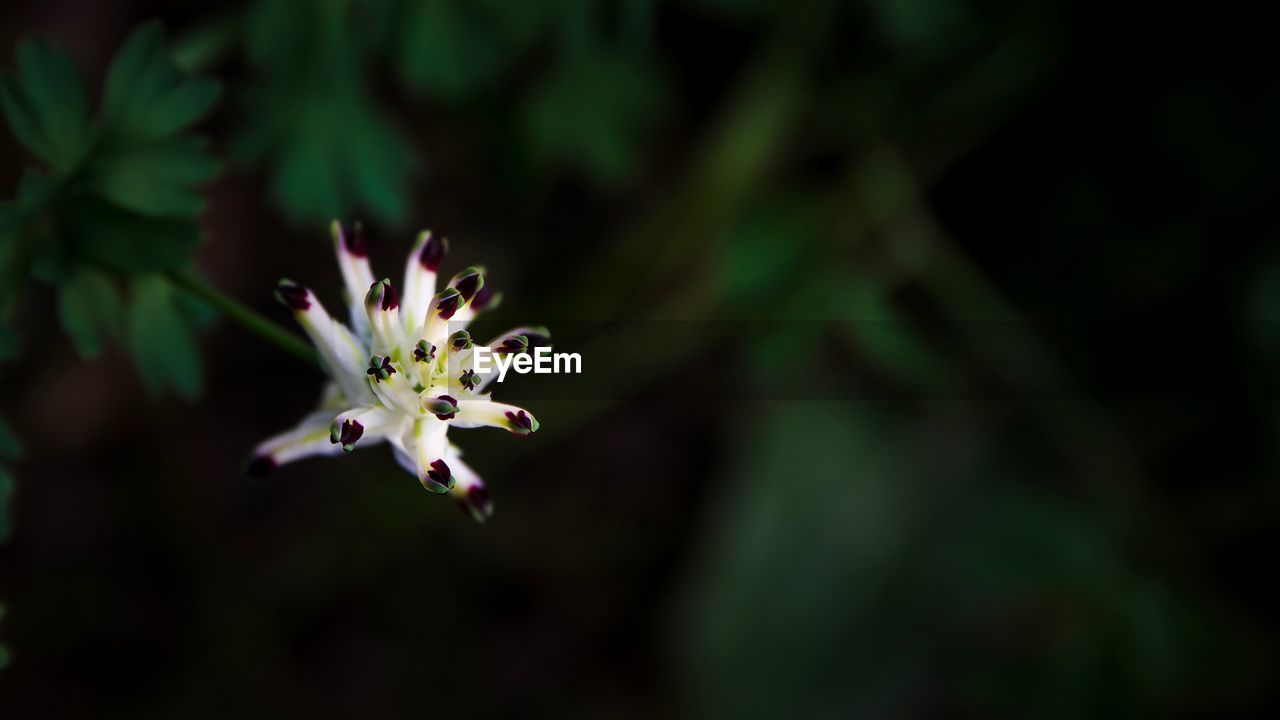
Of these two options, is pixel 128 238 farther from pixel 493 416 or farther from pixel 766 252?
pixel 766 252

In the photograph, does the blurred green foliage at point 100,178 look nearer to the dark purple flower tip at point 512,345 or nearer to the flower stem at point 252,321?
the flower stem at point 252,321

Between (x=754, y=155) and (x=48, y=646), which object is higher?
(x=754, y=155)

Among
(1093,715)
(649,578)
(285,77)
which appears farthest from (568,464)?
(1093,715)

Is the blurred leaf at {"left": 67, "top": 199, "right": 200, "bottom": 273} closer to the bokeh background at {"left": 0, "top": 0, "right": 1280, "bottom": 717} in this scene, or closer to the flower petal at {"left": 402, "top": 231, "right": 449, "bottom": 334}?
the flower petal at {"left": 402, "top": 231, "right": 449, "bottom": 334}

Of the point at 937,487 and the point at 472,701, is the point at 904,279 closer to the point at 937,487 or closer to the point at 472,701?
the point at 937,487

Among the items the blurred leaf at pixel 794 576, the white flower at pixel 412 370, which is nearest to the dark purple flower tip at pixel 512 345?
the white flower at pixel 412 370
